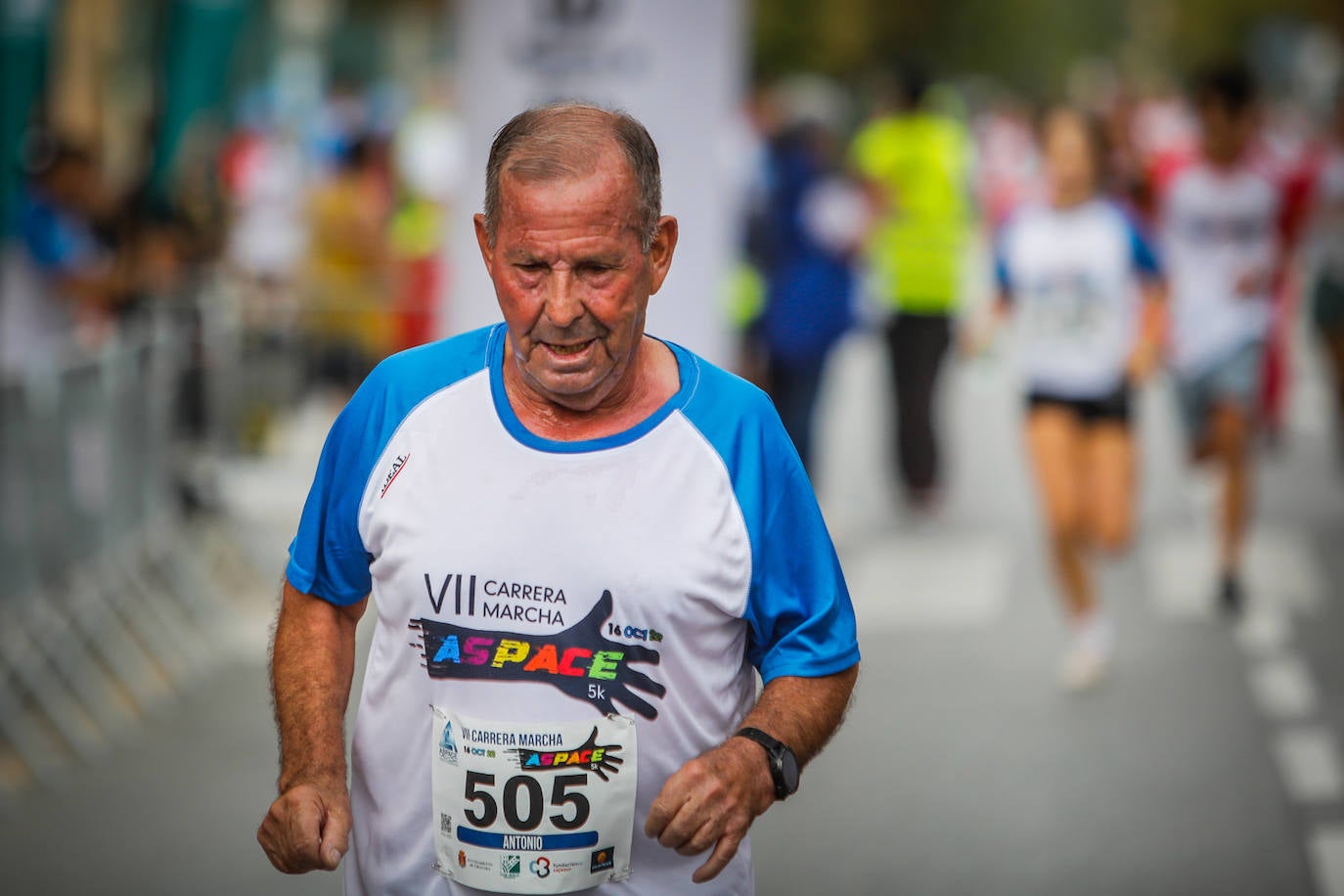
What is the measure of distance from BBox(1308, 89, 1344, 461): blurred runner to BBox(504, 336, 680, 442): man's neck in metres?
10.0

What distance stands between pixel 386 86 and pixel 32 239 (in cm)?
2843

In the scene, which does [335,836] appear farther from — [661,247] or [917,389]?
[917,389]

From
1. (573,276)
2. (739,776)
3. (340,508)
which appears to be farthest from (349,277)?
(739,776)

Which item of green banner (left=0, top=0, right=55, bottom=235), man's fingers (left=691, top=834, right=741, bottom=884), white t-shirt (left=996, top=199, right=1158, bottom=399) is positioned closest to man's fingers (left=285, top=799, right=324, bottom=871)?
man's fingers (left=691, top=834, right=741, bottom=884)

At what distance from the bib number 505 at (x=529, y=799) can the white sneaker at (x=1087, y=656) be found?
17.7 ft

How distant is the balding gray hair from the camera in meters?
2.92

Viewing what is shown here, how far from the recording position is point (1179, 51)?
73.6 metres

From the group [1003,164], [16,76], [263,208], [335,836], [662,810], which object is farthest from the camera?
[1003,164]

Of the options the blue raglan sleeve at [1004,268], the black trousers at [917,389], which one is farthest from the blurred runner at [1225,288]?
the black trousers at [917,389]

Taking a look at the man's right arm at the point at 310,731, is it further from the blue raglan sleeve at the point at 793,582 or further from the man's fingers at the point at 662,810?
the blue raglan sleeve at the point at 793,582

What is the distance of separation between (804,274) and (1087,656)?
4.00 metres

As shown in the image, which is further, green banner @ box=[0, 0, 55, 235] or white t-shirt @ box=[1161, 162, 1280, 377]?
white t-shirt @ box=[1161, 162, 1280, 377]

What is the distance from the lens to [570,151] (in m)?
2.93

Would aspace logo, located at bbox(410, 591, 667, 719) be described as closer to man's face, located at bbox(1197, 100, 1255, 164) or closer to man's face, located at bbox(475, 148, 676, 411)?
man's face, located at bbox(475, 148, 676, 411)
